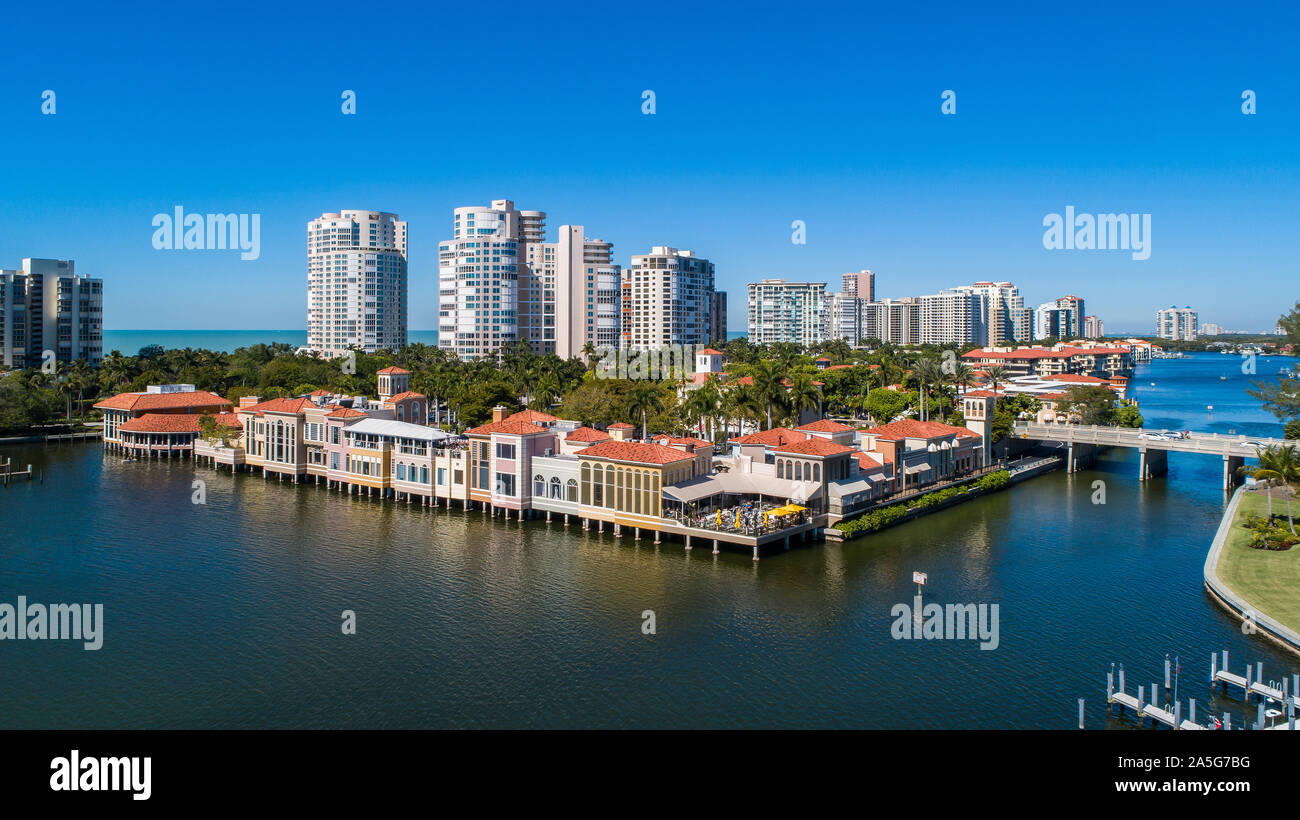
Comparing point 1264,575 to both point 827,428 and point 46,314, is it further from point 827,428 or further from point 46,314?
point 46,314

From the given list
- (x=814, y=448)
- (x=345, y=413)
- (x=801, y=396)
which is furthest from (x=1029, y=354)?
(x=345, y=413)

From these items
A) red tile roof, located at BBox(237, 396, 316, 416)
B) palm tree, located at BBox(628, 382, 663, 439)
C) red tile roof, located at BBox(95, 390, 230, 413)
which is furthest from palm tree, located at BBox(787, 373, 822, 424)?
red tile roof, located at BBox(95, 390, 230, 413)

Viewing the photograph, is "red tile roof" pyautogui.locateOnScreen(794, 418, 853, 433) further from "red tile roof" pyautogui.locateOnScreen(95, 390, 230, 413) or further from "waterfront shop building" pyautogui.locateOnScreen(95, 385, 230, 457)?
"red tile roof" pyautogui.locateOnScreen(95, 390, 230, 413)
